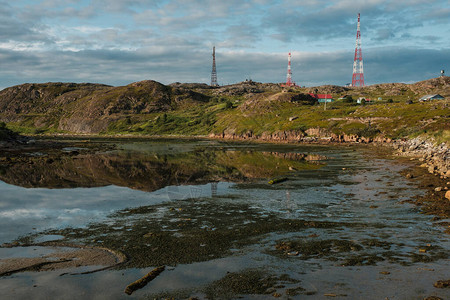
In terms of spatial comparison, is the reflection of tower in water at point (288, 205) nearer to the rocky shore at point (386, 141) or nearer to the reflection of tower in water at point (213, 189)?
the reflection of tower in water at point (213, 189)

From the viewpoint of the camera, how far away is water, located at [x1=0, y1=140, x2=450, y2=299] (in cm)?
1500

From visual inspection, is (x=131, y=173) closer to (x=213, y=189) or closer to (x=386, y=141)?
(x=213, y=189)

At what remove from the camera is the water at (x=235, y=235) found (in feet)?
49.2

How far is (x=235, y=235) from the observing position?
72.4ft

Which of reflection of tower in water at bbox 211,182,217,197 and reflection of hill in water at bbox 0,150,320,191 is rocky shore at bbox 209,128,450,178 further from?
reflection of tower in water at bbox 211,182,217,197

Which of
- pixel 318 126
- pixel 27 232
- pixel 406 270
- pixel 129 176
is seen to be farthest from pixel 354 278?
pixel 318 126

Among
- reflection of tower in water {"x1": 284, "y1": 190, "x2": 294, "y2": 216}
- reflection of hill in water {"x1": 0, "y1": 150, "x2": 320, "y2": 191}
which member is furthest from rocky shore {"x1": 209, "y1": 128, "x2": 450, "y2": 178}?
reflection of tower in water {"x1": 284, "y1": 190, "x2": 294, "y2": 216}

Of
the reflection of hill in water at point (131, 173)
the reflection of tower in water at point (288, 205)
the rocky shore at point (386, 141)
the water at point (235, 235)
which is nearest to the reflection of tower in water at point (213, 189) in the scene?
the water at point (235, 235)

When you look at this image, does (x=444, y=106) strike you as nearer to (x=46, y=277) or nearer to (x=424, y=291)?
(x=424, y=291)

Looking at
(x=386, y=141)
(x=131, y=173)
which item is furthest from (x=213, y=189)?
(x=386, y=141)

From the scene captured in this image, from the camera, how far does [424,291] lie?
1409 cm

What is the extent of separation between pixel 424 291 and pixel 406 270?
2.01 meters

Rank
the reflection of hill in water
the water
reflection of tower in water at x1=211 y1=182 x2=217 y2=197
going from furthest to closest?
the reflection of hill in water < reflection of tower in water at x1=211 y1=182 x2=217 y2=197 < the water

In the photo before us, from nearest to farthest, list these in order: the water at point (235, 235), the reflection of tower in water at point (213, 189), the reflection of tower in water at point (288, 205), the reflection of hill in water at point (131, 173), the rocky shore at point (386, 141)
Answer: the water at point (235, 235), the reflection of tower in water at point (288, 205), the reflection of tower in water at point (213, 189), the reflection of hill in water at point (131, 173), the rocky shore at point (386, 141)
